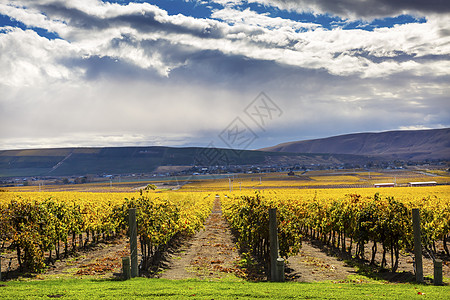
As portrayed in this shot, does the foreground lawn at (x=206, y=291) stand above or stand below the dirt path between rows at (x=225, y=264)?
above

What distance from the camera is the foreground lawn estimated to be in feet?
32.5

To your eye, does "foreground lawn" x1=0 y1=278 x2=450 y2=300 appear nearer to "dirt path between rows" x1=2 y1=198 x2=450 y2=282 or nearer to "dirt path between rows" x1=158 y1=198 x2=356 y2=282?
"dirt path between rows" x1=2 y1=198 x2=450 y2=282

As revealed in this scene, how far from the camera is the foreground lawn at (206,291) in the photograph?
9.91m

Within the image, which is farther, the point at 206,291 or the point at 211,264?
the point at 211,264

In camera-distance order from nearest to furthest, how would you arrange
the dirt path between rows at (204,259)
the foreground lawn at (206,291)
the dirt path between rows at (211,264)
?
the foreground lawn at (206,291) → the dirt path between rows at (211,264) → the dirt path between rows at (204,259)

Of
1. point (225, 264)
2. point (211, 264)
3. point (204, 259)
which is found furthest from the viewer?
point (204, 259)

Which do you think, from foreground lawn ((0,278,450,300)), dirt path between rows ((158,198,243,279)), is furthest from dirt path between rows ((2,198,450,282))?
foreground lawn ((0,278,450,300))

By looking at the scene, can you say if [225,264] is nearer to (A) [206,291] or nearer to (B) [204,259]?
(B) [204,259]

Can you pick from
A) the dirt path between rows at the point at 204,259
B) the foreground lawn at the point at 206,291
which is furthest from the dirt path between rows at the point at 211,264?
the foreground lawn at the point at 206,291

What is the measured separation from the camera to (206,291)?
1052cm

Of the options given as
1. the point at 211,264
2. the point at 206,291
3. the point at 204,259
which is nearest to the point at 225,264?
the point at 211,264

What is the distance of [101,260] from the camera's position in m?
19.3

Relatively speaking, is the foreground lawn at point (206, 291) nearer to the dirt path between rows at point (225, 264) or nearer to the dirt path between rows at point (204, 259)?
the dirt path between rows at point (225, 264)

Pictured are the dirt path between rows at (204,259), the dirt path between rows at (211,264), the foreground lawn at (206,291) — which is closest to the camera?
the foreground lawn at (206,291)
